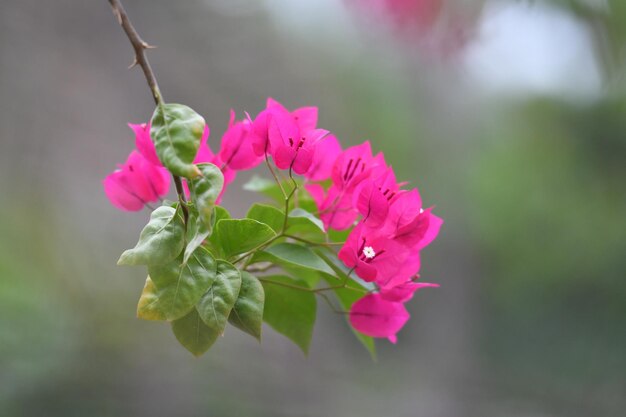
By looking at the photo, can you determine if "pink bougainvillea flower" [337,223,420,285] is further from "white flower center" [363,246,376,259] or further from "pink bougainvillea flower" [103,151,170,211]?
"pink bougainvillea flower" [103,151,170,211]

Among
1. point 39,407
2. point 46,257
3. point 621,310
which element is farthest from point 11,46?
point 621,310

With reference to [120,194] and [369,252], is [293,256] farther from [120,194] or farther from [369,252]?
[120,194]

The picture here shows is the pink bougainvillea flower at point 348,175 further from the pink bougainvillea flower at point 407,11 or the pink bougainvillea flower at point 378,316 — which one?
the pink bougainvillea flower at point 407,11

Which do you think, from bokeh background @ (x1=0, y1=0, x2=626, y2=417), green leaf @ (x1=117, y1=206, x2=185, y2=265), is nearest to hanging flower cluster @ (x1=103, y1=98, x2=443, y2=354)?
green leaf @ (x1=117, y1=206, x2=185, y2=265)

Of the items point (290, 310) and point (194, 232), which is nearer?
point (194, 232)

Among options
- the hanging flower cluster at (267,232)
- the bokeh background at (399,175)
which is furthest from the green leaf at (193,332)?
the bokeh background at (399,175)

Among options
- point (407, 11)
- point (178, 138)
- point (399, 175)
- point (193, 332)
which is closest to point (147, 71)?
point (178, 138)

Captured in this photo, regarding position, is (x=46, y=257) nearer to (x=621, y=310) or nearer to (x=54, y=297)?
(x=54, y=297)
